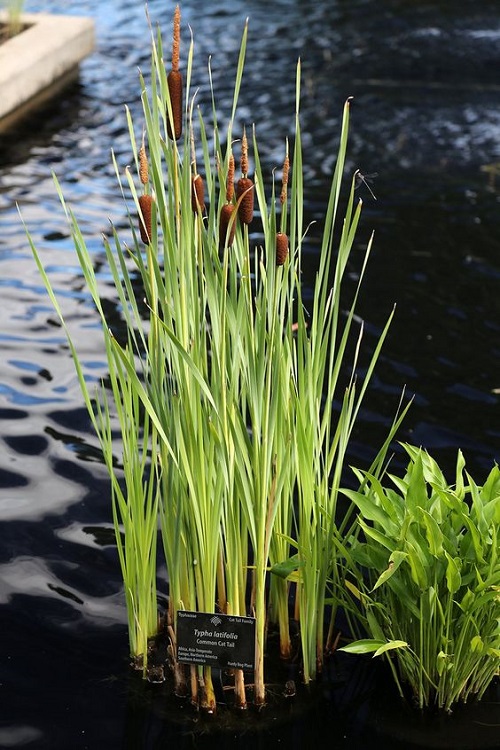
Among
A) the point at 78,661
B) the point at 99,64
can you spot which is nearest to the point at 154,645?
the point at 78,661

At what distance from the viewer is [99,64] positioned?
665 centimetres

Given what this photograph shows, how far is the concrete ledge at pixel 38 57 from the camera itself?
5.53 m

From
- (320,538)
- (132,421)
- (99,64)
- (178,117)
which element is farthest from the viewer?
(99,64)

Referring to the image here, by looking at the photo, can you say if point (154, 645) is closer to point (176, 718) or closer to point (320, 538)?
point (176, 718)

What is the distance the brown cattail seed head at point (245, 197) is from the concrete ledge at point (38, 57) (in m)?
4.17

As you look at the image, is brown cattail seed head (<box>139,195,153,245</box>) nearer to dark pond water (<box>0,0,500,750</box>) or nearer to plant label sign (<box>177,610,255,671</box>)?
plant label sign (<box>177,610,255,671</box>)

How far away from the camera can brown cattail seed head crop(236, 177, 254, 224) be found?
61.6 inches

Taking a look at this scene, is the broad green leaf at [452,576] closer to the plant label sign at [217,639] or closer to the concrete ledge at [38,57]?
the plant label sign at [217,639]

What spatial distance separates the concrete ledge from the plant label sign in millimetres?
4268

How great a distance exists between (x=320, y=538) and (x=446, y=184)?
3.52m

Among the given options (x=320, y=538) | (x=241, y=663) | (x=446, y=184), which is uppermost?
(x=320, y=538)

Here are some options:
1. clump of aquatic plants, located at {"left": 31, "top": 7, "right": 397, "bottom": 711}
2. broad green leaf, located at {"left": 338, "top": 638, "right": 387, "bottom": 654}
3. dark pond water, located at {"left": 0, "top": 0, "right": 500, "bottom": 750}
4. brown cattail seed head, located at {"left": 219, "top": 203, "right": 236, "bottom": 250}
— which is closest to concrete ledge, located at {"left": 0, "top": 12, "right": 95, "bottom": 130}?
dark pond water, located at {"left": 0, "top": 0, "right": 500, "bottom": 750}

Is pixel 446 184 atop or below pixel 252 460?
below

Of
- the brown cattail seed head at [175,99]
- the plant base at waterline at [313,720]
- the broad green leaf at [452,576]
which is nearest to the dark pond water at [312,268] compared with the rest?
the plant base at waterline at [313,720]
